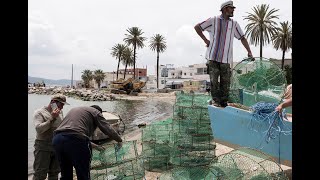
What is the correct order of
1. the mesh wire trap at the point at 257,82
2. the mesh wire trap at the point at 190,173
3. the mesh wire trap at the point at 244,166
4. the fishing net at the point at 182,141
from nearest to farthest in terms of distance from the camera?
1. the mesh wire trap at the point at 244,166
2. the mesh wire trap at the point at 190,173
3. the mesh wire trap at the point at 257,82
4. the fishing net at the point at 182,141

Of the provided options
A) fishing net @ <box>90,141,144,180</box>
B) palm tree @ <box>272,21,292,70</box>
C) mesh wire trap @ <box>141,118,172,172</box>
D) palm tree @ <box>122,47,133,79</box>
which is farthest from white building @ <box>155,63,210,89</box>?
fishing net @ <box>90,141,144,180</box>

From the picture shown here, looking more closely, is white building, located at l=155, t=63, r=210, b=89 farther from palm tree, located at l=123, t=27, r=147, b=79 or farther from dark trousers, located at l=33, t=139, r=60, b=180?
dark trousers, located at l=33, t=139, r=60, b=180

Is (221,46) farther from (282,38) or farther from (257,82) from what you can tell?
(282,38)

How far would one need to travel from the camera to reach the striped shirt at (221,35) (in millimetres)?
5723

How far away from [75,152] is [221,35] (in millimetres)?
3229

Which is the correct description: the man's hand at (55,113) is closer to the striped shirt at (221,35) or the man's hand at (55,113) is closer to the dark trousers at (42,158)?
the dark trousers at (42,158)

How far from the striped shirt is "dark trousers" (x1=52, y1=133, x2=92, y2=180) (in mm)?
Answer: 2894

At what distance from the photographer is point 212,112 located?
604 cm

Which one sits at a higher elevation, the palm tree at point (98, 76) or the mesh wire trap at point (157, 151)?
the palm tree at point (98, 76)

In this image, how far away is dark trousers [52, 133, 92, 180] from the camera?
4.05 metres

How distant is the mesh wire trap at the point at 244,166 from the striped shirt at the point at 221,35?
2362 mm

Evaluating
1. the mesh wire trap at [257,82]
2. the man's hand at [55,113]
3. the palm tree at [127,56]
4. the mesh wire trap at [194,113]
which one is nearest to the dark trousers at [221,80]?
the mesh wire trap at [257,82]
